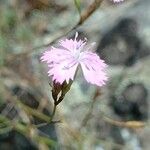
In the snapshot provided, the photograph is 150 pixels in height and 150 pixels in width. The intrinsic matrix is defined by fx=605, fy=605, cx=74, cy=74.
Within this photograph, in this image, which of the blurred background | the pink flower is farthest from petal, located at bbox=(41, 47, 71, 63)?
the blurred background

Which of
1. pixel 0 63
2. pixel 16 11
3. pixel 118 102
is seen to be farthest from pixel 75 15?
pixel 0 63

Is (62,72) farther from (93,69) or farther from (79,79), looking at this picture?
(79,79)

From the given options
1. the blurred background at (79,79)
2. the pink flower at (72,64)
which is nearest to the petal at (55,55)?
the pink flower at (72,64)

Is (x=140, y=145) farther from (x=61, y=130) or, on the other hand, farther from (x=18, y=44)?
(x=18, y=44)

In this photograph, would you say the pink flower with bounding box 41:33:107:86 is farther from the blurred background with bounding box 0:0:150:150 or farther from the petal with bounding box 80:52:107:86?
the blurred background with bounding box 0:0:150:150

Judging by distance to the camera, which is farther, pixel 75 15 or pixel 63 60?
pixel 75 15

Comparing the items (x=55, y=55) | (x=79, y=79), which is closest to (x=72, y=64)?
(x=55, y=55)

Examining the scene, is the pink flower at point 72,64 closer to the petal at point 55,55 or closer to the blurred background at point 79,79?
the petal at point 55,55
